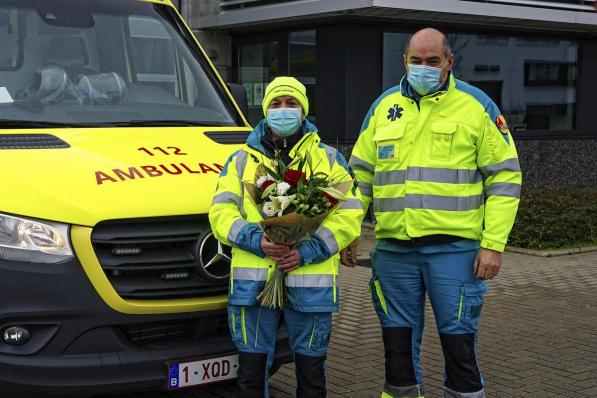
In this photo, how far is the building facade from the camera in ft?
42.5

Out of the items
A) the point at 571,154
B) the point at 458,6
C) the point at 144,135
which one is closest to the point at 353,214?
the point at 144,135

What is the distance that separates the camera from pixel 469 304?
4305mm

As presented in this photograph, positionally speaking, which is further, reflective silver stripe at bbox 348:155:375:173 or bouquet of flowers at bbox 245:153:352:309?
reflective silver stripe at bbox 348:155:375:173

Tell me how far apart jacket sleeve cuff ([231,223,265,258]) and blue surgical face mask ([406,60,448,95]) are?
1093 mm

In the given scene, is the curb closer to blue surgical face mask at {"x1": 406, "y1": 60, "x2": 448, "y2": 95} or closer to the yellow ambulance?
the yellow ambulance

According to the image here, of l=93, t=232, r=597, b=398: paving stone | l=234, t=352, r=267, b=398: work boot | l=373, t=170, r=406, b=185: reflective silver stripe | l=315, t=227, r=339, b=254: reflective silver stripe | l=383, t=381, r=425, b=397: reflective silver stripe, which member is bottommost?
l=93, t=232, r=597, b=398: paving stone

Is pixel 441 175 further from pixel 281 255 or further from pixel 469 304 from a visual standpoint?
pixel 281 255

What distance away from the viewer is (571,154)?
15.6 metres

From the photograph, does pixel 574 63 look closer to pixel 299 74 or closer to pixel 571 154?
pixel 571 154

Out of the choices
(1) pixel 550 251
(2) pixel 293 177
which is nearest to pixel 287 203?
(2) pixel 293 177

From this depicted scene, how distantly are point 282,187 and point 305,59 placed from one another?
9991 mm

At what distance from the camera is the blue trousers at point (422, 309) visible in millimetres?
4312

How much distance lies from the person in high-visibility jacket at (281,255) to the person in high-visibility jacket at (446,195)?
13.0 inches

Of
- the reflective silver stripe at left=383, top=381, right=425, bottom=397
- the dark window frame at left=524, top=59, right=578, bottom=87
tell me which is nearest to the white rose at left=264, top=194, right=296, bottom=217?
the reflective silver stripe at left=383, top=381, right=425, bottom=397
